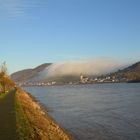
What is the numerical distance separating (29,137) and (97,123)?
2165 centimetres

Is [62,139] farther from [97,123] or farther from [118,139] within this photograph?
[97,123]

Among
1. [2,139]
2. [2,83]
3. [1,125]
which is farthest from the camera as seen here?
[2,83]

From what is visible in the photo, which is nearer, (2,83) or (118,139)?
(118,139)

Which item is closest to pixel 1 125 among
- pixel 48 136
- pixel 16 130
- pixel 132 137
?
pixel 16 130

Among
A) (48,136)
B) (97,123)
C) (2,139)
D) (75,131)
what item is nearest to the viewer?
(2,139)

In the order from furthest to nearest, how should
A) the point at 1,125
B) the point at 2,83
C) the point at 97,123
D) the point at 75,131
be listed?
the point at 2,83, the point at 97,123, the point at 75,131, the point at 1,125

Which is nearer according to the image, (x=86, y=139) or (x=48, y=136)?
(x=48, y=136)

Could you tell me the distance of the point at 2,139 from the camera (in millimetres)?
26578

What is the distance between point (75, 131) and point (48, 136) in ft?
39.8

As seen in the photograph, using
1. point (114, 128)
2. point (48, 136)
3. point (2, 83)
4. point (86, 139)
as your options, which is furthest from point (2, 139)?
point (2, 83)

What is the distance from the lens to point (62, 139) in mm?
28906

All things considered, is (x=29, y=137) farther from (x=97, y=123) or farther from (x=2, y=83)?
(x=2, y=83)

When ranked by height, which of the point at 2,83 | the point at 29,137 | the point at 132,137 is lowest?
the point at 132,137

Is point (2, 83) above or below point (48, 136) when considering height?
above
